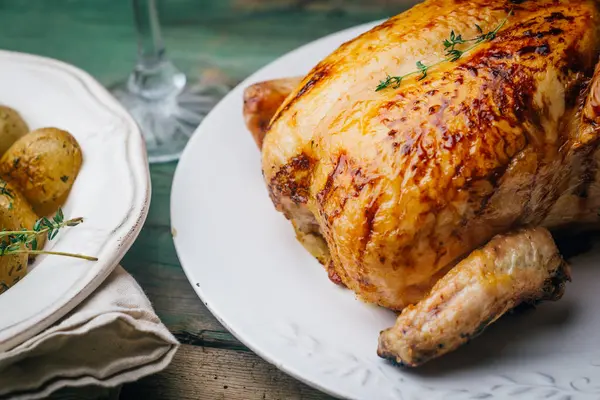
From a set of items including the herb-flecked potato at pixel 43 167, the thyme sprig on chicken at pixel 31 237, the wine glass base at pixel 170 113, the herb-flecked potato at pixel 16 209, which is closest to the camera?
the thyme sprig on chicken at pixel 31 237

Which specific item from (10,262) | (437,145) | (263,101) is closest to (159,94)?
(263,101)

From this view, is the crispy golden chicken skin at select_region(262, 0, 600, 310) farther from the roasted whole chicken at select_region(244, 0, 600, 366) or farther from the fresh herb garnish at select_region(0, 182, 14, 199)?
the fresh herb garnish at select_region(0, 182, 14, 199)

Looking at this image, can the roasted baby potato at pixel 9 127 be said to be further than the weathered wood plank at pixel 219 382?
Yes

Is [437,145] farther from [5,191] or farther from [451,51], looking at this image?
[5,191]

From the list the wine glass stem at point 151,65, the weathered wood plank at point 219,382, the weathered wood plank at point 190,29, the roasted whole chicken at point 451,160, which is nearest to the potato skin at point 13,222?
the weathered wood plank at point 219,382

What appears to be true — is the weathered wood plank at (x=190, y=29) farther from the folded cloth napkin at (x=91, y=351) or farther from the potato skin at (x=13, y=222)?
the folded cloth napkin at (x=91, y=351)
